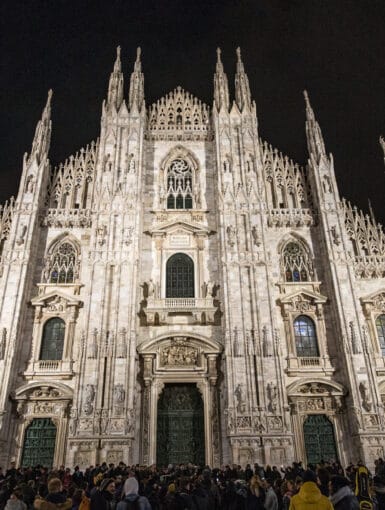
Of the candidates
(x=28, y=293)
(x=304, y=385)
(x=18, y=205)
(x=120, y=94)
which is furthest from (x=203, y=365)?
(x=120, y=94)

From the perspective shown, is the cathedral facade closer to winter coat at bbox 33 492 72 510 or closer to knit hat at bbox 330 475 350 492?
winter coat at bbox 33 492 72 510

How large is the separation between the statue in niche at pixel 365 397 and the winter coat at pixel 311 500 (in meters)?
15.6

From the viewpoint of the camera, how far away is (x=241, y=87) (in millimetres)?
Answer: 27094

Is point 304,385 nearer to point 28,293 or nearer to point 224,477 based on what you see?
point 224,477

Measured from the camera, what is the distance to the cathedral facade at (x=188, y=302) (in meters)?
18.4

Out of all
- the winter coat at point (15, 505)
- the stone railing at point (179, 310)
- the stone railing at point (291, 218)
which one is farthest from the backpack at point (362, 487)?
the stone railing at point (291, 218)

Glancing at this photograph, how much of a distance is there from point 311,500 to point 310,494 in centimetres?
6

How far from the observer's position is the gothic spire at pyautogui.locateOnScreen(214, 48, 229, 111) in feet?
86.7

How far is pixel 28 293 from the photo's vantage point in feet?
70.4

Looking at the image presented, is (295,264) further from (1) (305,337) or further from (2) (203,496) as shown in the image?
(2) (203,496)

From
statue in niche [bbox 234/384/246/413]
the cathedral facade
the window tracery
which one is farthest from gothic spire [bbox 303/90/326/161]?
the window tracery

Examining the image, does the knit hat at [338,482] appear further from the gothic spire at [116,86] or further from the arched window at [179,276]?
the gothic spire at [116,86]

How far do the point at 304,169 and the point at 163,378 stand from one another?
14989 mm

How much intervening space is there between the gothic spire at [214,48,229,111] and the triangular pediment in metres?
14.7
